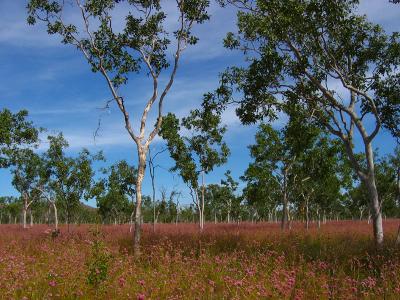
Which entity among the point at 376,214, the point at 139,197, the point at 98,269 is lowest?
the point at 98,269

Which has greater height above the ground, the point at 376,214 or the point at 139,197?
the point at 139,197

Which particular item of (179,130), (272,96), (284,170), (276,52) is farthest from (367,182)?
(179,130)

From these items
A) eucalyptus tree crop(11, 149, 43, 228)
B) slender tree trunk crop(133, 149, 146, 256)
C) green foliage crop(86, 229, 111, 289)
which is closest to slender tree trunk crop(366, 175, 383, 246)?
slender tree trunk crop(133, 149, 146, 256)

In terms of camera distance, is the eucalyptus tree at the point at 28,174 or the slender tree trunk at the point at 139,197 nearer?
the slender tree trunk at the point at 139,197

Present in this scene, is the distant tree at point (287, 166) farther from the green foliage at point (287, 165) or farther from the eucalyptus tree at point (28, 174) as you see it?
the eucalyptus tree at point (28, 174)

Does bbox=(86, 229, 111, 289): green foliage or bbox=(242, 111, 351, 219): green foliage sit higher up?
bbox=(242, 111, 351, 219): green foliage

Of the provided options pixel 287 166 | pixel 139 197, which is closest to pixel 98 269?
pixel 139 197

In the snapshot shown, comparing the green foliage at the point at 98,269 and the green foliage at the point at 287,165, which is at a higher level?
the green foliage at the point at 287,165

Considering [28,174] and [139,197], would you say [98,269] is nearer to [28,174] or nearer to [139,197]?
[139,197]

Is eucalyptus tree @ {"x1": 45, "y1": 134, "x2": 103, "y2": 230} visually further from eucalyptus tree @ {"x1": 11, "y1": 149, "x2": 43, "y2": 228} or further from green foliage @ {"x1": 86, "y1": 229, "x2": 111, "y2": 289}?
green foliage @ {"x1": 86, "y1": 229, "x2": 111, "y2": 289}

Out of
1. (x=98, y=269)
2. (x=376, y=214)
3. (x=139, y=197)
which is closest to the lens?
(x=98, y=269)

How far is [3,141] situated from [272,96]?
13.3m

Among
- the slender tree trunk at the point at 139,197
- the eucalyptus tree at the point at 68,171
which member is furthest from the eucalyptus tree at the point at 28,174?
the slender tree trunk at the point at 139,197

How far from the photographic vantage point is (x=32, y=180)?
3656 centimetres
